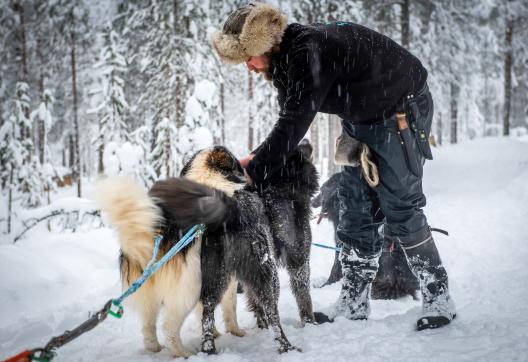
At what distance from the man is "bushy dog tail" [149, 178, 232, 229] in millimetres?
316

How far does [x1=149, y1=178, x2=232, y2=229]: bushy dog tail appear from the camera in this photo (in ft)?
6.85

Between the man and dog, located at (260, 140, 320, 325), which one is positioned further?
dog, located at (260, 140, 320, 325)

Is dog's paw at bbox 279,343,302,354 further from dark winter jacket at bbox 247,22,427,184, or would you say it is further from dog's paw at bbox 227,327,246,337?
dark winter jacket at bbox 247,22,427,184

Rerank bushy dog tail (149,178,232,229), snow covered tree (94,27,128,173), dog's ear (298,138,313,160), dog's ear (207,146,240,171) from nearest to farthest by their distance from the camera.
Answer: bushy dog tail (149,178,232,229)
dog's ear (207,146,240,171)
dog's ear (298,138,313,160)
snow covered tree (94,27,128,173)

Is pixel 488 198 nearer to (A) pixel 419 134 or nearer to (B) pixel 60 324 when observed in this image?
(A) pixel 419 134

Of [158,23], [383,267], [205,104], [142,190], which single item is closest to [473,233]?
[383,267]

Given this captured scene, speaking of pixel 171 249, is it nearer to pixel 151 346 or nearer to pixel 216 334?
pixel 151 346

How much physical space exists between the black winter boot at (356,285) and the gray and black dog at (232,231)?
0.31m

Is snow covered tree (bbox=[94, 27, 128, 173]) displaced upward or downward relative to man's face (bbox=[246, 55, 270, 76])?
upward

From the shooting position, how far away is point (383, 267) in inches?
149

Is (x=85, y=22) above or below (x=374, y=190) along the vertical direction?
above

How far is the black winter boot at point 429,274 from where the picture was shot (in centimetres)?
235

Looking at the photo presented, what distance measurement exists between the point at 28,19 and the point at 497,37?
22488 millimetres

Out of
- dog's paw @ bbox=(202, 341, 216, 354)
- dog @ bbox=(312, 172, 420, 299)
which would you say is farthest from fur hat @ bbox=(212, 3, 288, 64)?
dog @ bbox=(312, 172, 420, 299)
